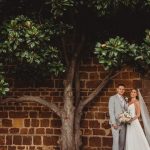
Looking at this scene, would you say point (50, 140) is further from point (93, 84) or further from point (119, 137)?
point (119, 137)

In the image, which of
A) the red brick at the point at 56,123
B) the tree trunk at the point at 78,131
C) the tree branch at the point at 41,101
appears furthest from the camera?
the red brick at the point at 56,123

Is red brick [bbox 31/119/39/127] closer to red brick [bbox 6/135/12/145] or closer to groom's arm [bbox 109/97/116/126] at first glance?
red brick [bbox 6/135/12/145]

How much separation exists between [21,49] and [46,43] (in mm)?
622

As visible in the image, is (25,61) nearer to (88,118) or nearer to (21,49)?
(21,49)

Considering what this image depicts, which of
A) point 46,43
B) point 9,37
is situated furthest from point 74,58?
point 9,37

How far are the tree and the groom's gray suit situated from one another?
1.88ft

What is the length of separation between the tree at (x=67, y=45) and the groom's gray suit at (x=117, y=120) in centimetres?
57

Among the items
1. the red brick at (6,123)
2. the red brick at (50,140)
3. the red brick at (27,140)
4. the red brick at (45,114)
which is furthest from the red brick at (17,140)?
the red brick at (45,114)

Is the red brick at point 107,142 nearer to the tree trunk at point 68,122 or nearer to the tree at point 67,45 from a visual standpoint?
the tree at point 67,45

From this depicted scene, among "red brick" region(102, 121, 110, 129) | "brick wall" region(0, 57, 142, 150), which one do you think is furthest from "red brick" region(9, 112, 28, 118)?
"red brick" region(102, 121, 110, 129)

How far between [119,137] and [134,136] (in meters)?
0.39

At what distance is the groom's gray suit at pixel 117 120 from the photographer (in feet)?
39.3

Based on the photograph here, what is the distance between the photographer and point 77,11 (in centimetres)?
1138

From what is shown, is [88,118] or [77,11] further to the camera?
[88,118]
